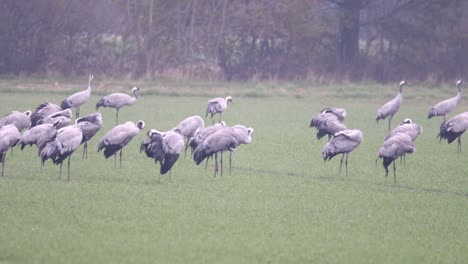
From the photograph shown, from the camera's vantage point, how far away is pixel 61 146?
506 inches

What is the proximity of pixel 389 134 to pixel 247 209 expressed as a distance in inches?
282

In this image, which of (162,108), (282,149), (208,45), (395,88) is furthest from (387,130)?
(208,45)

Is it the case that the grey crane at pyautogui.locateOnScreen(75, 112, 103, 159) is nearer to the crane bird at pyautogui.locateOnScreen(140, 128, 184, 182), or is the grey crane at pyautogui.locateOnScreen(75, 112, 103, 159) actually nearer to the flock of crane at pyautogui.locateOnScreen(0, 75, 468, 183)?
the flock of crane at pyautogui.locateOnScreen(0, 75, 468, 183)

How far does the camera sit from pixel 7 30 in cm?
3478

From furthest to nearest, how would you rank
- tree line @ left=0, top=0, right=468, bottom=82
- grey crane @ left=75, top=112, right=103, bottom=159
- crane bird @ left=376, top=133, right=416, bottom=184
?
tree line @ left=0, top=0, right=468, bottom=82 → grey crane @ left=75, top=112, right=103, bottom=159 → crane bird @ left=376, top=133, right=416, bottom=184

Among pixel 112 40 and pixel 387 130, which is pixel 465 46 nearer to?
pixel 112 40

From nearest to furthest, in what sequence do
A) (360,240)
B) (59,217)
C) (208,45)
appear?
(360,240) → (59,217) → (208,45)

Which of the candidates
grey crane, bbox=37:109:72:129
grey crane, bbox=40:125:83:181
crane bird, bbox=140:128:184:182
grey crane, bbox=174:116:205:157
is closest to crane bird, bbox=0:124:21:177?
grey crane, bbox=40:125:83:181

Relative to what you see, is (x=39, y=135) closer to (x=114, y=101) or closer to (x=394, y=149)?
(x=394, y=149)

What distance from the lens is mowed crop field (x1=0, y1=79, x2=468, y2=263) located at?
28.6 ft

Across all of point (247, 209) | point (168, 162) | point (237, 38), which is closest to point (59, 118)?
point (168, 162)

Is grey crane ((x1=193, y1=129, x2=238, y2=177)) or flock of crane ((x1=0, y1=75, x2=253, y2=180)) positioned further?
grey crane ((x1=193, y1=129, x2=238, y2=177))

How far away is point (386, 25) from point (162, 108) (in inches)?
648

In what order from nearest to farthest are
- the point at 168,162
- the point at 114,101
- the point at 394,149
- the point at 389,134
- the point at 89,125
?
the point at 168,162, the point at 394,149, the point at 89,125, the point at 389,134, the point at 114,101
